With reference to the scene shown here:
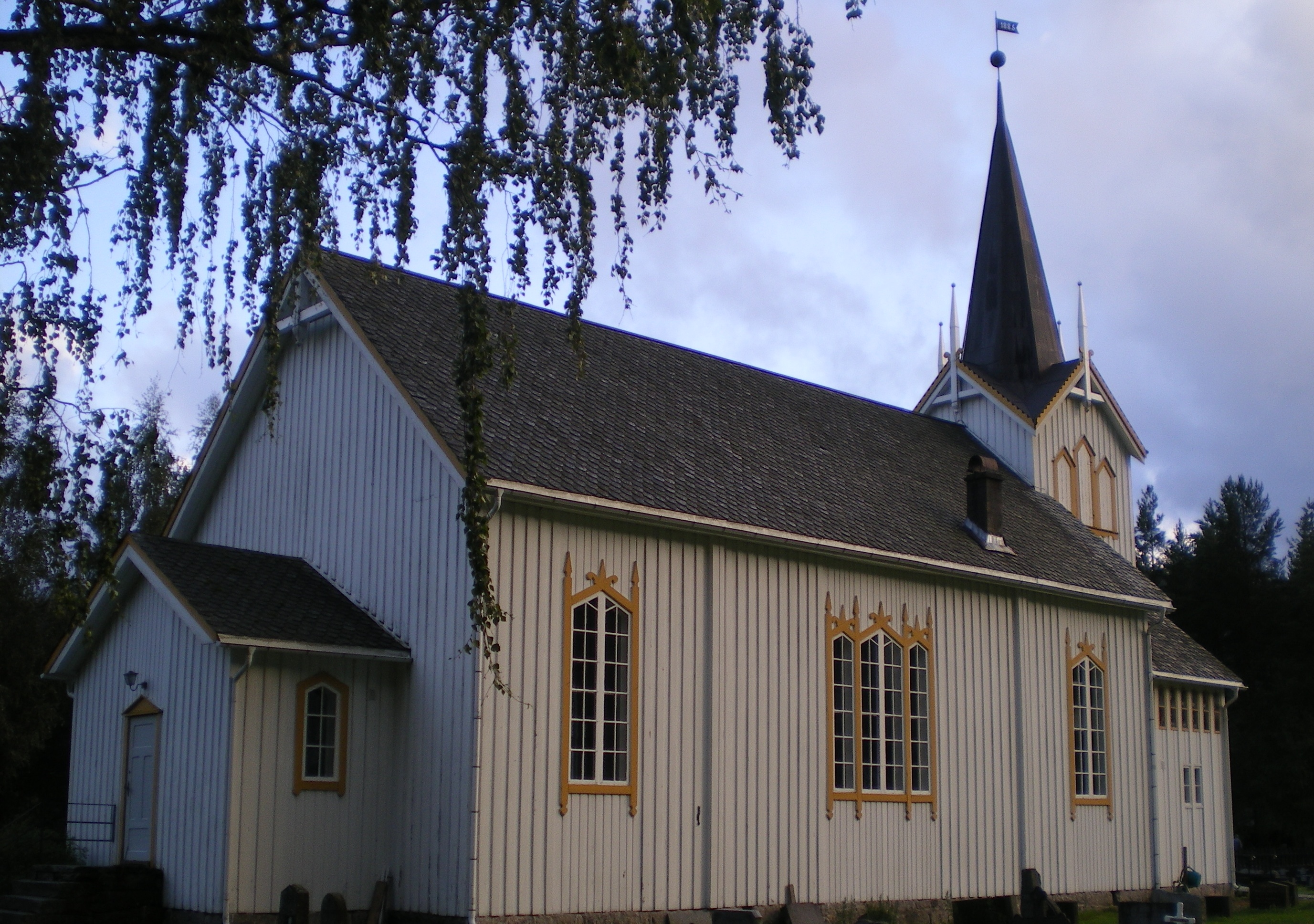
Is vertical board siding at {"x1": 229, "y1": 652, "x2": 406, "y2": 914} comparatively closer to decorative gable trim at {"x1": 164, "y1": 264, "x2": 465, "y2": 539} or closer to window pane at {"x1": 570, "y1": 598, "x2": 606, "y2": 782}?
window pane at {"x1": 570, "y1": 598, "x2": 606, "y2": 782}

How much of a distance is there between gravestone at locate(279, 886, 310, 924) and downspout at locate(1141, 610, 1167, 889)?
16331 millimetres

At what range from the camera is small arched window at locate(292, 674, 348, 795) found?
15.5 m

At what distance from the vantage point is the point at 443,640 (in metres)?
15.8

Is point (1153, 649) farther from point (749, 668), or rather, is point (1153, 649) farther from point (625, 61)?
point (625, 61)

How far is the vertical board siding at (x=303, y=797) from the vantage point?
1492 cm

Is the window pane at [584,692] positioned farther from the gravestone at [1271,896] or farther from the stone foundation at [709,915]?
the gravestone at [1271,896]

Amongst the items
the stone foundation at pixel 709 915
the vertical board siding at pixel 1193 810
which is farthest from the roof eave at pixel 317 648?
the vertical board siding at pixel 1193 810

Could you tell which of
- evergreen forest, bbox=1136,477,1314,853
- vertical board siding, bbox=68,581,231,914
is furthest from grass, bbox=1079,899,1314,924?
evergreen forest, bbox=1136,477,1314,853

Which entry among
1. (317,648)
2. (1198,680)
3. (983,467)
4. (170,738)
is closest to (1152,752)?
(1198,680)

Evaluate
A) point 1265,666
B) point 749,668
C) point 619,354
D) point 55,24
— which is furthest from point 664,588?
point 1265,666

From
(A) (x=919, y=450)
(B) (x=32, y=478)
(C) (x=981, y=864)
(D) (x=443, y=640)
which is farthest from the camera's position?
(A) (x=919, y=450)

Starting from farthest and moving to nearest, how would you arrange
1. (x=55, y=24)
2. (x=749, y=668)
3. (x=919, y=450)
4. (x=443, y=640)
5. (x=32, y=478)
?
(x=919, y=450) → (x=749, y=668) → (x=443, y=640) → (x=32, y=478) → (x=55, y=24)

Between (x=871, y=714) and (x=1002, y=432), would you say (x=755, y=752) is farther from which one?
(x=1002, y=432)

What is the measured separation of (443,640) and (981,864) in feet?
32.3
